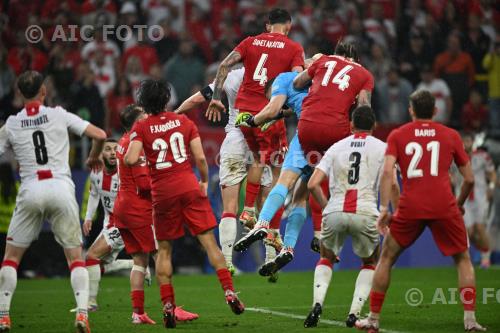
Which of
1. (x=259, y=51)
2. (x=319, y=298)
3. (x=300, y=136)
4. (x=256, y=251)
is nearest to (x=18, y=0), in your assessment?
(x=256, y=251)

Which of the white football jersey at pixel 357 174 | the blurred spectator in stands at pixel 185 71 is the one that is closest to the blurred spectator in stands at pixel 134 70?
the blurred spectator in stands at pixel 185 71

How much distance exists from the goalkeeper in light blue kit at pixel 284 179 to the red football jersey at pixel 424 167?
7.22 ft

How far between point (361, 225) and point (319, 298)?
932 mm

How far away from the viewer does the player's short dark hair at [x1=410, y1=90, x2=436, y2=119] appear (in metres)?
10.0

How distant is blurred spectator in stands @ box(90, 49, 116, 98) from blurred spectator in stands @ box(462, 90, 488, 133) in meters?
7.60

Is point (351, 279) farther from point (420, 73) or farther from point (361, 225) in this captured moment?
point (361, 225)

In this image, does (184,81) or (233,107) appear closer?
(233,107)

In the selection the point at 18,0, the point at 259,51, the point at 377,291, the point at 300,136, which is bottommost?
the point at 377,291

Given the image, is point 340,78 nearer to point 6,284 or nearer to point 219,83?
point 219,83

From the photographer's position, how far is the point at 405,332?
10461mm

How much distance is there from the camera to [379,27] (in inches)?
930

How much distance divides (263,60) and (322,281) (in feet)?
11.8

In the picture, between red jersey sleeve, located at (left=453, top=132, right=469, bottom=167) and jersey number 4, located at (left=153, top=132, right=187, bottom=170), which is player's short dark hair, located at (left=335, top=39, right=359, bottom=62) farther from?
red jersey sleeve, located at (left=453, top=132, right=469, bottom=167)

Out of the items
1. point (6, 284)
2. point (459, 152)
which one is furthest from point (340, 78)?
point (6, 284)
